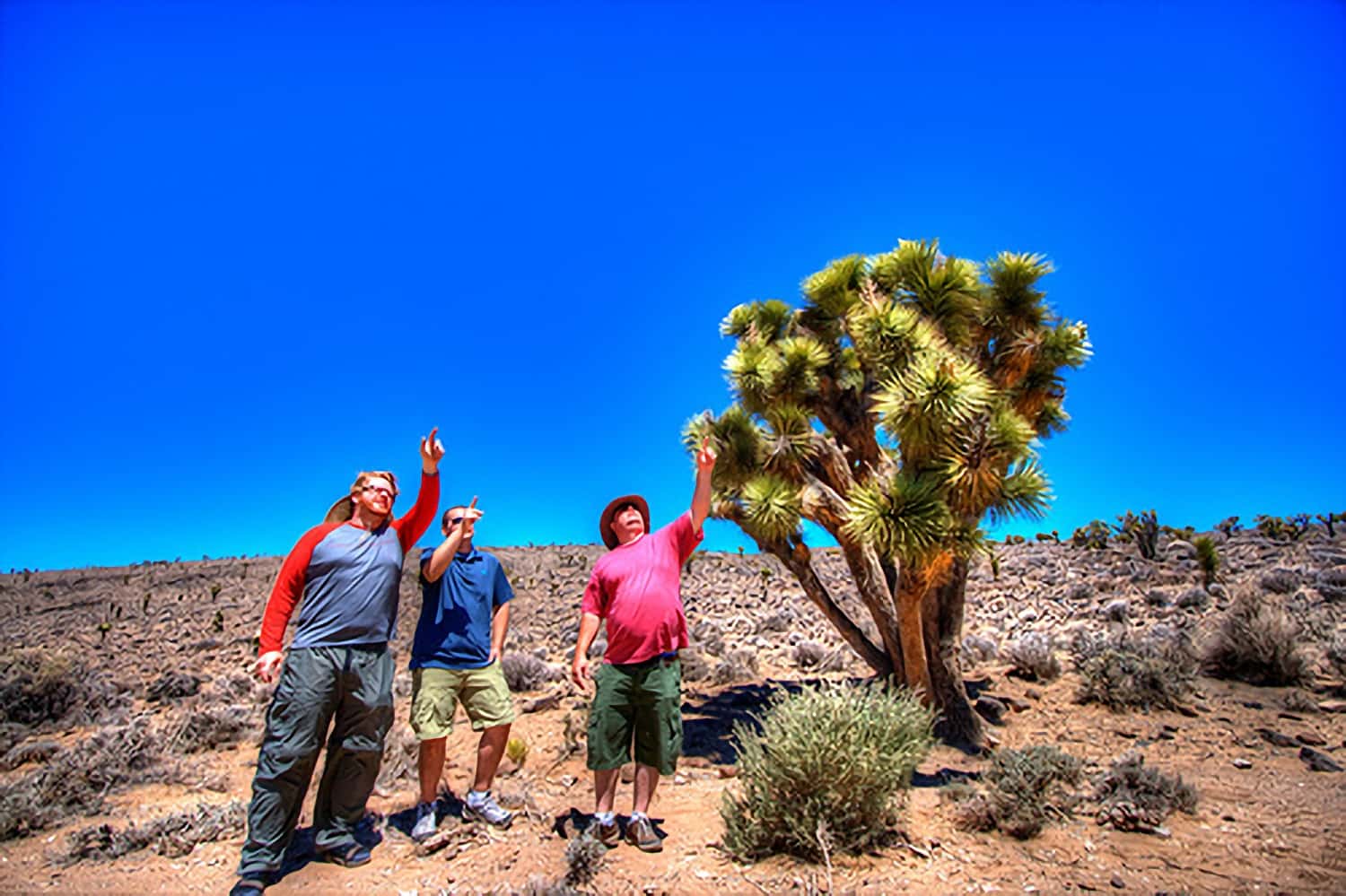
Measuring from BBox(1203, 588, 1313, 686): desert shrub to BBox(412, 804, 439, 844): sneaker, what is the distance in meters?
9.01

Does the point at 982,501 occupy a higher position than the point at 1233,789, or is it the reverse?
the point at 982,501

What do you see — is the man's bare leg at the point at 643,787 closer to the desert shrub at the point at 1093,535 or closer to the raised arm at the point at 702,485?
the raised arm at the point at 702,485

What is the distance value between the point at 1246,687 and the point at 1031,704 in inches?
90.7

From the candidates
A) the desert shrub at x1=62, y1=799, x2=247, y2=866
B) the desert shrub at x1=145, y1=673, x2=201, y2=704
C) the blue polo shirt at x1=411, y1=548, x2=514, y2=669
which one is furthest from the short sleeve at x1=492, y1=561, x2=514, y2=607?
the desert shrub at x1=145, y1=673, x2=201, y2=704

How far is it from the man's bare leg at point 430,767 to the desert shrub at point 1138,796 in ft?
12.7

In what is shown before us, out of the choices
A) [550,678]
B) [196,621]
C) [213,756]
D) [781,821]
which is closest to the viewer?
[781,821]

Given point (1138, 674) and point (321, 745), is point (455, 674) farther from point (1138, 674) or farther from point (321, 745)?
point (1138, 674)

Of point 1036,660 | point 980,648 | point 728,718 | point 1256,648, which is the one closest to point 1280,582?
point 1256,648

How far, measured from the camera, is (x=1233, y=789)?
203 inches

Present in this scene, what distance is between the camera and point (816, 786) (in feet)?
12.3

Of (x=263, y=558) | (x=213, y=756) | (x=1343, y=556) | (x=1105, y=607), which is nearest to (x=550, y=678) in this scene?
(x=213, y=756)

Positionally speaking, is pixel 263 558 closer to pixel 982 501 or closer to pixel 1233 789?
pixel 982 501

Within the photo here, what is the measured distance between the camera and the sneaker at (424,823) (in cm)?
402

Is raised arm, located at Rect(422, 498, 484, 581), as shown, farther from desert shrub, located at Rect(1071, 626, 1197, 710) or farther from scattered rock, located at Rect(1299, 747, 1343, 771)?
desert shrub, located at Rect(1071, 626, 1197, 710)
